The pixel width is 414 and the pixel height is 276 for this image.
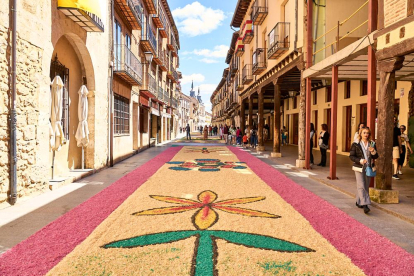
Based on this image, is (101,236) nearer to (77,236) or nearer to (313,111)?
(77,236)

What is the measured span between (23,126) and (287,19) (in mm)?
11911

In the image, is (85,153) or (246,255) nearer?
(246,255)

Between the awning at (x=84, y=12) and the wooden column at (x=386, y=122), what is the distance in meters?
7.09

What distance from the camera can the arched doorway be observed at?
8.70m

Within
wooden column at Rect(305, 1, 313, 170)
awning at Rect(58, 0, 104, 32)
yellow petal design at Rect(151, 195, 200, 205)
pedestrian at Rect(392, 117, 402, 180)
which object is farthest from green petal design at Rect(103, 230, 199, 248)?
wooden column at Rect(305, 1, 313, 170)

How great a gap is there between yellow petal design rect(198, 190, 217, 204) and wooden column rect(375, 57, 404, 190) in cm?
340

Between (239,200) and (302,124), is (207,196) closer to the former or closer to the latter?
(239,200)

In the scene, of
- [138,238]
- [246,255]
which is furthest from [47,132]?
[246,255]

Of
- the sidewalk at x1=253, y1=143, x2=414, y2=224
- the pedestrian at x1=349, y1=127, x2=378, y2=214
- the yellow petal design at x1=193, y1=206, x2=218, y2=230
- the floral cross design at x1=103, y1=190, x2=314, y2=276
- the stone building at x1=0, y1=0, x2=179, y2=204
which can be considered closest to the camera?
the floral cross design at x1=103, y1=190, x2=314, y2=276

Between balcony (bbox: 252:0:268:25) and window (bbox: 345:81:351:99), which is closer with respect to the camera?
window (bbox: 345:81:351:99)

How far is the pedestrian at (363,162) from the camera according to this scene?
17.7ft

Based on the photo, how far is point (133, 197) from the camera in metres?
6.27

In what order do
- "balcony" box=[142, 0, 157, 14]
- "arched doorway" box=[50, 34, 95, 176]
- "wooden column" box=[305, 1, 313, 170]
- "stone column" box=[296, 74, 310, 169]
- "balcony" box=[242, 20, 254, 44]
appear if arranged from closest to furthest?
"arched doorway" box=[50, 34, 95, 176] < "wooden column" box=[305, 1, 313, 170] < "stone column" box=[296, 74, 310, 169] < "balcony" box=[142, 0, 157, 14] < "balcony" box=[242, 20, 254, 44]

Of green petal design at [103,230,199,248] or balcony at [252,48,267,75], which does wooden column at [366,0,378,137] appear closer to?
green petal design at [103,230,199,248]
